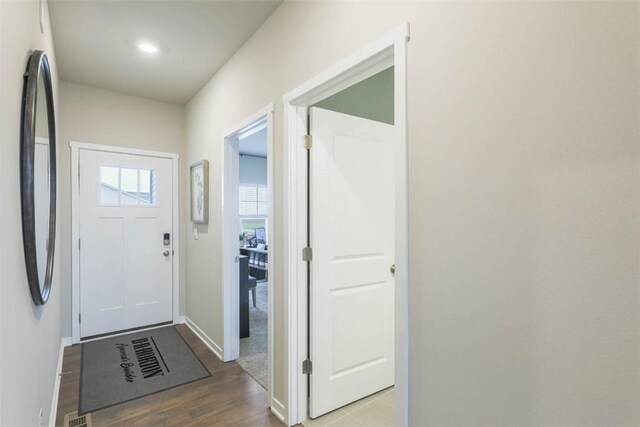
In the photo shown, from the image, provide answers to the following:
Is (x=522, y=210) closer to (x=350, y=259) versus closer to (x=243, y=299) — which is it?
(x=350, y=259)

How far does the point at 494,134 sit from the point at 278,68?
5.13 ft

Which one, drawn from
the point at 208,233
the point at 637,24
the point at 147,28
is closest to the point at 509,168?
the point at 637,24

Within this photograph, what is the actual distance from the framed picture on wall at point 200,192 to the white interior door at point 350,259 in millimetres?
1668

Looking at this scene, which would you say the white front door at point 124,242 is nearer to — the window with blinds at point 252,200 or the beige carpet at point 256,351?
the beige carpet at point 256,351

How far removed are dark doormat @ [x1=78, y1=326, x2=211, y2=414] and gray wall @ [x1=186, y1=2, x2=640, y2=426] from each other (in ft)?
6.85

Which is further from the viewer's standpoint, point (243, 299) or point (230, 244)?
point (243, 299)

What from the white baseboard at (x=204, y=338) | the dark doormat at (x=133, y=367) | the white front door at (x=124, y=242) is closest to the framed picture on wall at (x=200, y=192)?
the white front door at (x=124, y=242)

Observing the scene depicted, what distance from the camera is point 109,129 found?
11.7ft

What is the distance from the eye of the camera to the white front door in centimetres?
344

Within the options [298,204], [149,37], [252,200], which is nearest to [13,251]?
[298,204]

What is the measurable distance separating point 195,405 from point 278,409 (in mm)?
597

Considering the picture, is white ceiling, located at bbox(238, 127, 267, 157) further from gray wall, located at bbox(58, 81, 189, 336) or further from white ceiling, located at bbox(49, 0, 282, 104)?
white ceiling, located at bbox(49, 0, 282, 104)

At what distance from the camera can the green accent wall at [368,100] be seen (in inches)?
94.0

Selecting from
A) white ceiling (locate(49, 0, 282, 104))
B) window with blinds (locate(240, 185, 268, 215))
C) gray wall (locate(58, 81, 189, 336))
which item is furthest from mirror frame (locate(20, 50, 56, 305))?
window with blinds (locate(240, 185, 268, 215))
